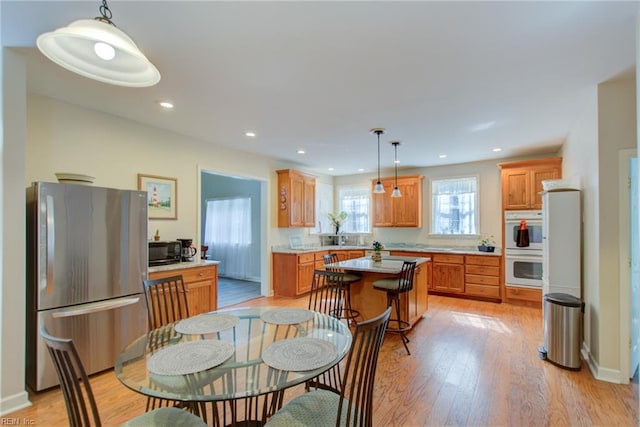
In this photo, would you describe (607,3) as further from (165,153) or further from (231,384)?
(165,153)

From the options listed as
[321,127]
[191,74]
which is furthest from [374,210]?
[191,74]

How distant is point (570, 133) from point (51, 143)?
611 centimetres

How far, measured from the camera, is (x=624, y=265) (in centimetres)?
256

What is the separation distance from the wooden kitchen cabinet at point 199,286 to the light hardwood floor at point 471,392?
3.46 ft

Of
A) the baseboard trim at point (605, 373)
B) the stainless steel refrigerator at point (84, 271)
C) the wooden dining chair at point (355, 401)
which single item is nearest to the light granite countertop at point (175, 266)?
the stainless steel refrigerator at point (84, 271)

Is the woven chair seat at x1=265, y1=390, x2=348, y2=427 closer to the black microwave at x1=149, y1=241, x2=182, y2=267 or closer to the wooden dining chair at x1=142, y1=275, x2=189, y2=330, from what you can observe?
the wooden dining chair at x1=142, y1=275, x2=189, y2=330

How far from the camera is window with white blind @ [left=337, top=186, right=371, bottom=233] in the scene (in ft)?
24.1

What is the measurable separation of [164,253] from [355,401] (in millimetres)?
2983

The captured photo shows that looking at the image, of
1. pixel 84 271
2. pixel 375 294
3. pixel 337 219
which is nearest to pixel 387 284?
pixel 375 294

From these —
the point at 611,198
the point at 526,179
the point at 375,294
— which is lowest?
the point at 375,294

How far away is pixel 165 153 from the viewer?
3.97 metres

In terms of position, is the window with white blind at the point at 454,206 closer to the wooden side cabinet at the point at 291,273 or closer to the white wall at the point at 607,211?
the wooden side cabinet at the point at 291,273

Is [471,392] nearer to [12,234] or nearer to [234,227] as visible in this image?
[12,234]

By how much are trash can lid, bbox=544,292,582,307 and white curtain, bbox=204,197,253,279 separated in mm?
5892
